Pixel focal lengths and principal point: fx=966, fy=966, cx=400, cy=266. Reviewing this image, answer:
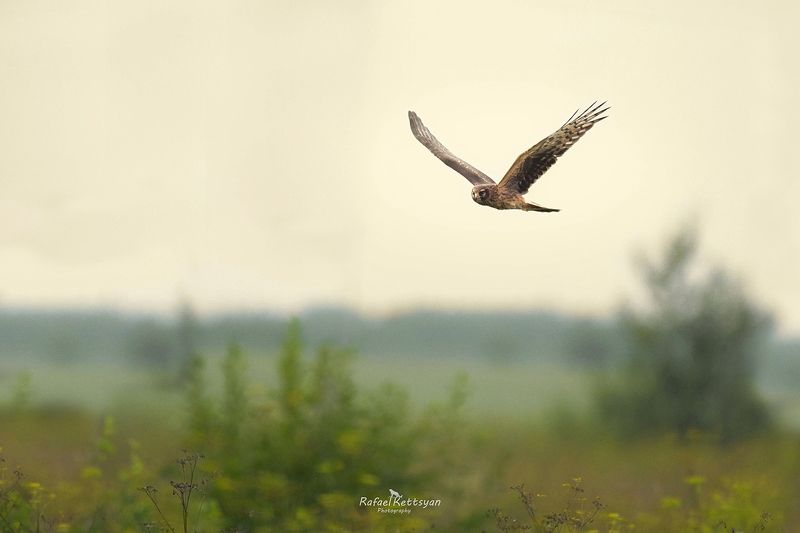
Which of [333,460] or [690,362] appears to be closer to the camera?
[333,460]

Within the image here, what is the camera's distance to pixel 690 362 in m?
9.91

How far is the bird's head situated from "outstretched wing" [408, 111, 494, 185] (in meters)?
0.11

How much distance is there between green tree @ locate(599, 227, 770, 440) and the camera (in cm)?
970

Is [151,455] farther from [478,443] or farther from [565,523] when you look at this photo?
[565,523]

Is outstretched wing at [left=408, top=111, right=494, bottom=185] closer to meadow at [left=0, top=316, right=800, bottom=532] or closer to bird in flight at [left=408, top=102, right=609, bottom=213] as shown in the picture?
bird in flight at [left=408, top=102, right=609, bottom=213]

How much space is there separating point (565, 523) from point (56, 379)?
5.18 metres

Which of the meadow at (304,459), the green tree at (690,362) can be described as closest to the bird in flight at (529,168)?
the meadow at (304,459)

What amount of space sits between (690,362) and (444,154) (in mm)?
4939

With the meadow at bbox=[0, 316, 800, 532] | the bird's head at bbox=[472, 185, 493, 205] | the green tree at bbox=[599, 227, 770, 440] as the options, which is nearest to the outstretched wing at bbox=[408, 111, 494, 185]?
the bird's head at bbox=[472, 185, 493, 205]

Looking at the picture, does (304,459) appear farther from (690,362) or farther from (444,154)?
(690,362)

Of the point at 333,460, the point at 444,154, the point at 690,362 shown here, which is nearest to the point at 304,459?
the point at 333,460

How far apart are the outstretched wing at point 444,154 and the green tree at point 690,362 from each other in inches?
166

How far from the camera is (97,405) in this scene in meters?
8.09

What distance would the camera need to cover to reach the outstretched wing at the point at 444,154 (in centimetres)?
574
